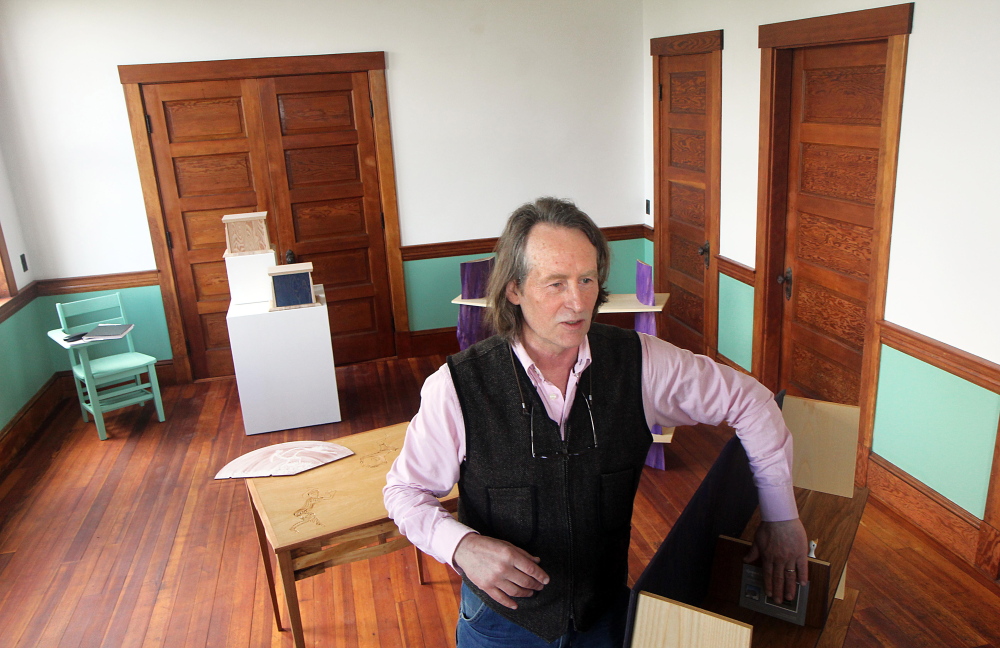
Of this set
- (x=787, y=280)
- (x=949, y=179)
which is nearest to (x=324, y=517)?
(x=949, y=179)

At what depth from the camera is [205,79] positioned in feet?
17.3

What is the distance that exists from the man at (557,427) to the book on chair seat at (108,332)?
12.7 feet

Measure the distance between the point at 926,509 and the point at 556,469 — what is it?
7.97 ft

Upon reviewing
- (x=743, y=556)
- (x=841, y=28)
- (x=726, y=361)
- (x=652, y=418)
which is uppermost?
(x=841, y=28)

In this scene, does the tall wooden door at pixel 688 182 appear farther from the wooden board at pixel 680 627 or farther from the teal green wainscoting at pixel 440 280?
the wooden board at pixel 680 627

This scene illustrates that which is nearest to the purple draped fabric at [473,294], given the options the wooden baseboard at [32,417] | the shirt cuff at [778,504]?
the wooden baseboard at [32,417]

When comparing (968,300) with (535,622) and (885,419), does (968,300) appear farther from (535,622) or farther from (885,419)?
(535,622)

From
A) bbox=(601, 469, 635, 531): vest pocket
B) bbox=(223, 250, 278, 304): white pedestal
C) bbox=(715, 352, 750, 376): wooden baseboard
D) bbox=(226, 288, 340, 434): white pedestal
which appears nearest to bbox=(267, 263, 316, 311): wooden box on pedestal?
bbox=(226, 288, 340, 434): white pedestal

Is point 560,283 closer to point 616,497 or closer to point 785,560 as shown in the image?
point 616,497

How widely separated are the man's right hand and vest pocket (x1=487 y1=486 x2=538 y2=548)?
0.14m

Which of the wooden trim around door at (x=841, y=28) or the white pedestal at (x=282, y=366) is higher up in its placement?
the wooden trim around door at (x=841, y=28)

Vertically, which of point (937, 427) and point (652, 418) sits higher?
point (652, 418)

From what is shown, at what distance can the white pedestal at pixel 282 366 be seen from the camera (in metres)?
4.69

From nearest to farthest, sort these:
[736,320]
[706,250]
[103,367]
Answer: [736,320]
[103,367]
[706,250]
